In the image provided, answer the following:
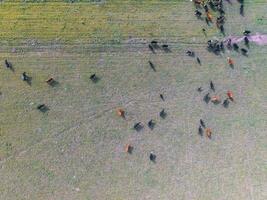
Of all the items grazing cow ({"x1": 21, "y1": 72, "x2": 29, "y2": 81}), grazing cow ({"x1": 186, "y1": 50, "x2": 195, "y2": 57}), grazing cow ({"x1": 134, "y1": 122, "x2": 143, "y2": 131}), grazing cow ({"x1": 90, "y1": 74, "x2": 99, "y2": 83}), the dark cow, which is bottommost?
grazing cow ({"x1": 134, "y1": 122, "x2": 143, "y2": 131})

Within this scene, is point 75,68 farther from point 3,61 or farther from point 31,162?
point 31,162

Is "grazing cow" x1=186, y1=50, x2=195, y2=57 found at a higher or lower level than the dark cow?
higher

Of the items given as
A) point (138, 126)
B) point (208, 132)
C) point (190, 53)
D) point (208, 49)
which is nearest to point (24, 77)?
point (138, 126)

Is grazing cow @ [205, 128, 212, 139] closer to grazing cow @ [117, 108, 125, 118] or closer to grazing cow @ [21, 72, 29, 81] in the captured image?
grazing cow @ [117, 108, 125, 118]

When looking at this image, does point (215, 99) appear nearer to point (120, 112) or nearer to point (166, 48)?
point (166, 48)

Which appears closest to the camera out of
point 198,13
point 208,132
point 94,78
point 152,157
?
point 152,157

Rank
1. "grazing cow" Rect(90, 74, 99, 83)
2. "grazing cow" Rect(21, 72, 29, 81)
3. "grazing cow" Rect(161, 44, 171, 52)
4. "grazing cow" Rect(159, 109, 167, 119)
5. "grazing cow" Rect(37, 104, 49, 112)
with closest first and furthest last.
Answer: "grazing cow" Rect(37, 104, 49, 112) < "grazing cow" Rect(159, 109, 167, 119) < "grazing cow" Rect(21, 72, 29, 81) < "grazing cow" Rect(90, 74, 99, 83) < "grazing cow" Rect(161, 44, 171, 52)

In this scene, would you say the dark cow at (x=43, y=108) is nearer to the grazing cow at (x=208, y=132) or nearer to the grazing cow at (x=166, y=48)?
the grazing cow at (x=166, y=48)

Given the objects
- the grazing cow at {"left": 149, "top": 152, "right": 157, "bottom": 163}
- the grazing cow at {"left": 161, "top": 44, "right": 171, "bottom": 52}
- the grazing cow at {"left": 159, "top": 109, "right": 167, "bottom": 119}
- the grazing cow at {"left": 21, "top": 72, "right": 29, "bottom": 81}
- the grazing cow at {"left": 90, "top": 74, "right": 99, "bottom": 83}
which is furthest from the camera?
the grazing cow at {"left": 161, "top": 44, "right": 171, "bottom": 52}

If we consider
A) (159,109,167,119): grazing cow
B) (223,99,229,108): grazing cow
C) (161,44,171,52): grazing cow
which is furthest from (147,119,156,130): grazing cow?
(161,44,171,52): grazing cow
